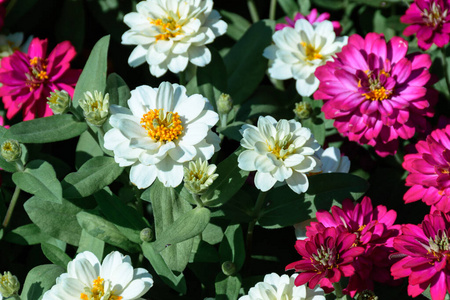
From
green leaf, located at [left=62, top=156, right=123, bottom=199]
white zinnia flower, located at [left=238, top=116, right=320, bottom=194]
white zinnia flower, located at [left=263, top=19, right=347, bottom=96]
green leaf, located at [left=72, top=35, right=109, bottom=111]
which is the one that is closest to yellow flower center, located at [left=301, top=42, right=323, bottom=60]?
white zinnia flower, located at [left=263, top=19, right=347, bottom=96]

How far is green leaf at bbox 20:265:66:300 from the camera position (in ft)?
4.39

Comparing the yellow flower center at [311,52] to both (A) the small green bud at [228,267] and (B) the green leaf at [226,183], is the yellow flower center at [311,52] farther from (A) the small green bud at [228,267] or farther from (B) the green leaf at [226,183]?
(A) the small green bud at [228,267]

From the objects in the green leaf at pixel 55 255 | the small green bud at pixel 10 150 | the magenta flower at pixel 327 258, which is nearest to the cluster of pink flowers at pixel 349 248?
the magenta flower at pixel 327 258

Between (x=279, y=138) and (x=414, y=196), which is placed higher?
(x=279, y=138)

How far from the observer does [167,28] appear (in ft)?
5.24

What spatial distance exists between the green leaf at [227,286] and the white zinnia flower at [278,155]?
0.25m

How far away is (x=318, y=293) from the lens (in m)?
1.29

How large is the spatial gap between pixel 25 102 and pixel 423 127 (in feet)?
3.78

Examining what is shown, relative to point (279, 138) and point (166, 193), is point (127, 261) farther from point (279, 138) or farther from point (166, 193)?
point (279, 138)

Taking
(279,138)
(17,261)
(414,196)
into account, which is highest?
(279,138)

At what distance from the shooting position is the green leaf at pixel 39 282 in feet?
4.39

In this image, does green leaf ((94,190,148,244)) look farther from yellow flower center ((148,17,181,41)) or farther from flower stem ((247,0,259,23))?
flower stem ((247,0,259,23))

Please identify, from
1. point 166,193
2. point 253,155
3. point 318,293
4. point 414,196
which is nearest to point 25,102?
point 166,193

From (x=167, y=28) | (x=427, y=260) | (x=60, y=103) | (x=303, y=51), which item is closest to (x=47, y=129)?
(x=60, y=103)
